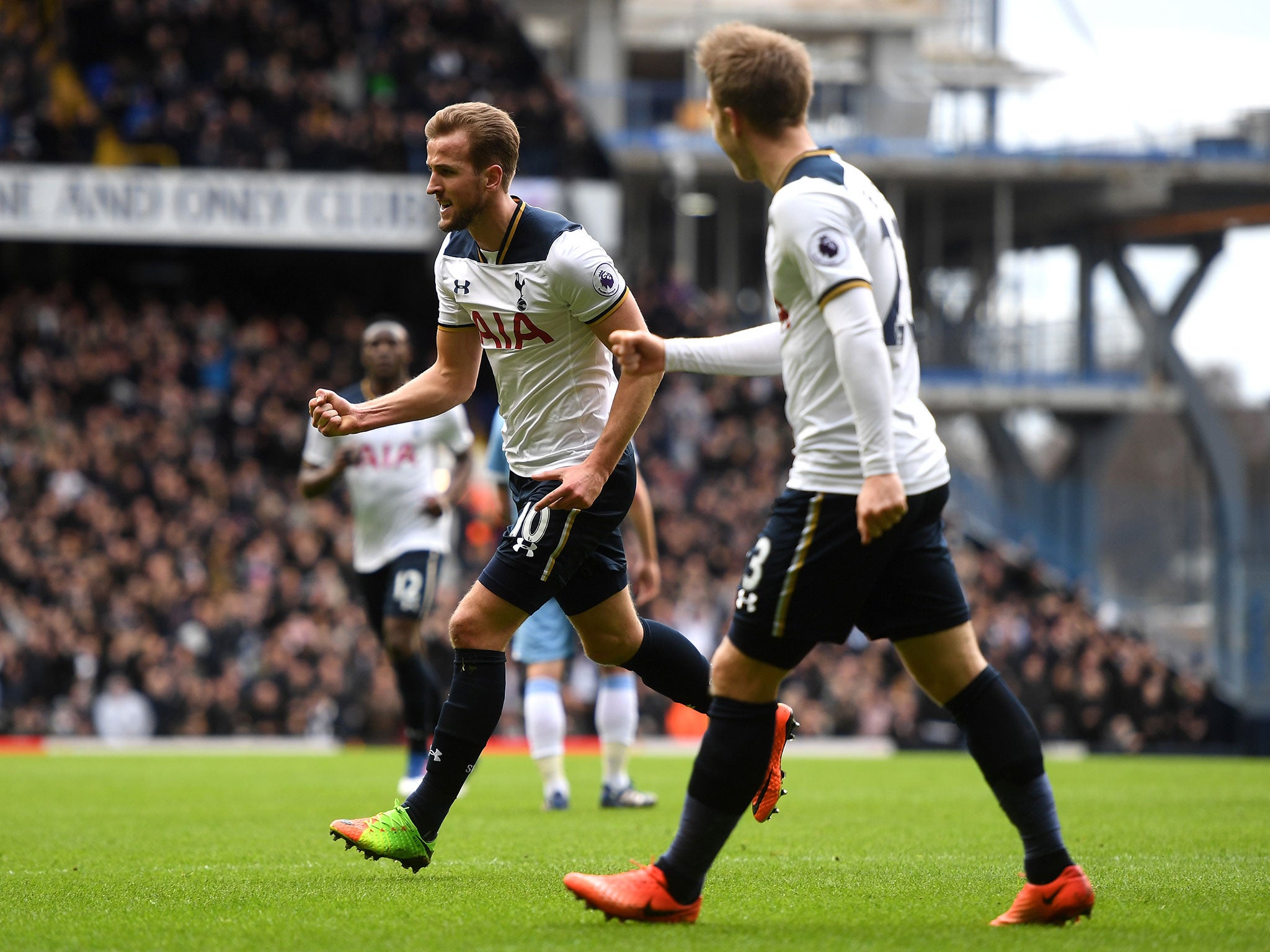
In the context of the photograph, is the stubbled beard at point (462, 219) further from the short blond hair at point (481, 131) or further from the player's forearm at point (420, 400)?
the player's forearm at point (420, 400)

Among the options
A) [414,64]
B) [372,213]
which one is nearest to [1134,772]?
[372,213]

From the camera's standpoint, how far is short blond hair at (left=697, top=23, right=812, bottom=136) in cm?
421

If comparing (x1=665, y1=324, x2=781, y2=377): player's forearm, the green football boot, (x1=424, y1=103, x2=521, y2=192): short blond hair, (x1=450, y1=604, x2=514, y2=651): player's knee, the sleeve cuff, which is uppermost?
(x1=424, y1=103, x2=521, y2=192): short blond hair

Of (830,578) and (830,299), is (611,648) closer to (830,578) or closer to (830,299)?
(830,578)

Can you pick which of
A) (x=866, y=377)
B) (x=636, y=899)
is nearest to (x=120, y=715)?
(x=636, y=899)

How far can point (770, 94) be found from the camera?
4.21 meters

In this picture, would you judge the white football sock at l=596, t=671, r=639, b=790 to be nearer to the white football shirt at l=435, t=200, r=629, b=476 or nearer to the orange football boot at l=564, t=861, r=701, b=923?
the white football shirt at l=435, t=200, r=629, b=476

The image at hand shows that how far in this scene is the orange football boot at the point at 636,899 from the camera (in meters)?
4.32

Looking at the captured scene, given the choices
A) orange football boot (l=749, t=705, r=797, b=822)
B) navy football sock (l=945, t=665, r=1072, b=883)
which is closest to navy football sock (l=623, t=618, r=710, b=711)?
orange football boot (l=749, t=705, r=797, b=822)

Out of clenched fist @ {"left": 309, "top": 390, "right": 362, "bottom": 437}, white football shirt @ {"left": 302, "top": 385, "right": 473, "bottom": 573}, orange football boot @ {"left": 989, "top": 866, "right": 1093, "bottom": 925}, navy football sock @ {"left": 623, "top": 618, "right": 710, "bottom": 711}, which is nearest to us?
orange football boot @ {"left": 989, "top": 866, "right": 1093, "bottom": 925}

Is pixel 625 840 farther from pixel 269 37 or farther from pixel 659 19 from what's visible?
pixel 659 19

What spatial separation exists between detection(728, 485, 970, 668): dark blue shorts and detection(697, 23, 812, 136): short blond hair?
102 cm

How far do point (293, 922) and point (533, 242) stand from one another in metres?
2.31

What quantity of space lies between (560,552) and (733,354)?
1.14 m
